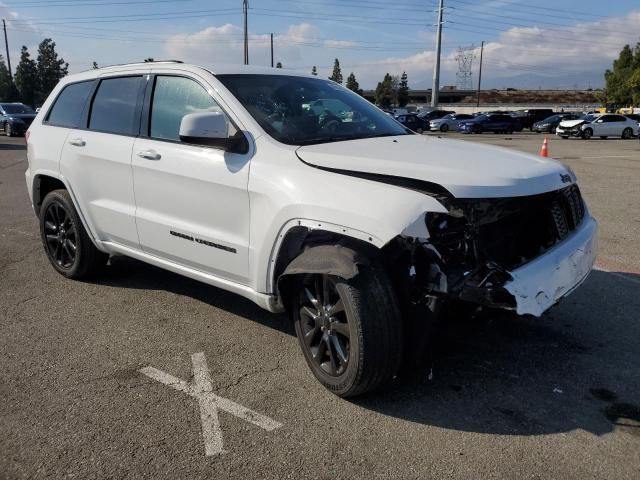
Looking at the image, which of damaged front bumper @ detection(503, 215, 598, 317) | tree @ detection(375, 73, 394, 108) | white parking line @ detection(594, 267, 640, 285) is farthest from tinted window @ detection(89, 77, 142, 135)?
tree @ detection(375, 73, 394, 108)

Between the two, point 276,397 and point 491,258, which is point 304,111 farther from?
point 276,397

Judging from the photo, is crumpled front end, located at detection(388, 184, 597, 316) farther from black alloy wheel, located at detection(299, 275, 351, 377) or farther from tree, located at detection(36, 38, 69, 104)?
tree, located at detection(36, 38, 69, 104)

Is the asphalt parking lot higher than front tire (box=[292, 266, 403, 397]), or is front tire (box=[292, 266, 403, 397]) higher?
front tire (box=[292, 266, 403, 397])

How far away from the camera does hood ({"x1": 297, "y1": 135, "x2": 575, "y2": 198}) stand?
Answer: 10.0ft

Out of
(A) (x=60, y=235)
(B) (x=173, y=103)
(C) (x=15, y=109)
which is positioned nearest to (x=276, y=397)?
(B) (x=173, y=103)

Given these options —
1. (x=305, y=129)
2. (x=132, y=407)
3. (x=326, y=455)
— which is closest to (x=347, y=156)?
(x=305, y=129)

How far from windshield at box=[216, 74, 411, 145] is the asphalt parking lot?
1491mm

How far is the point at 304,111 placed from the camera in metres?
4.12

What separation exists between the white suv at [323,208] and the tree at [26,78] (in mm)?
67376

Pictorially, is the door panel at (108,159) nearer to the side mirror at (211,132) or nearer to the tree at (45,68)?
the side mirror at (211,132)

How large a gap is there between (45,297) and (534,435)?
4.09m

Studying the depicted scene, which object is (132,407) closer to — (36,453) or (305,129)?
(36,453)

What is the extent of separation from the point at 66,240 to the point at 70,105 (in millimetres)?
1243

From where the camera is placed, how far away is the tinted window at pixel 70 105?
5184mm
